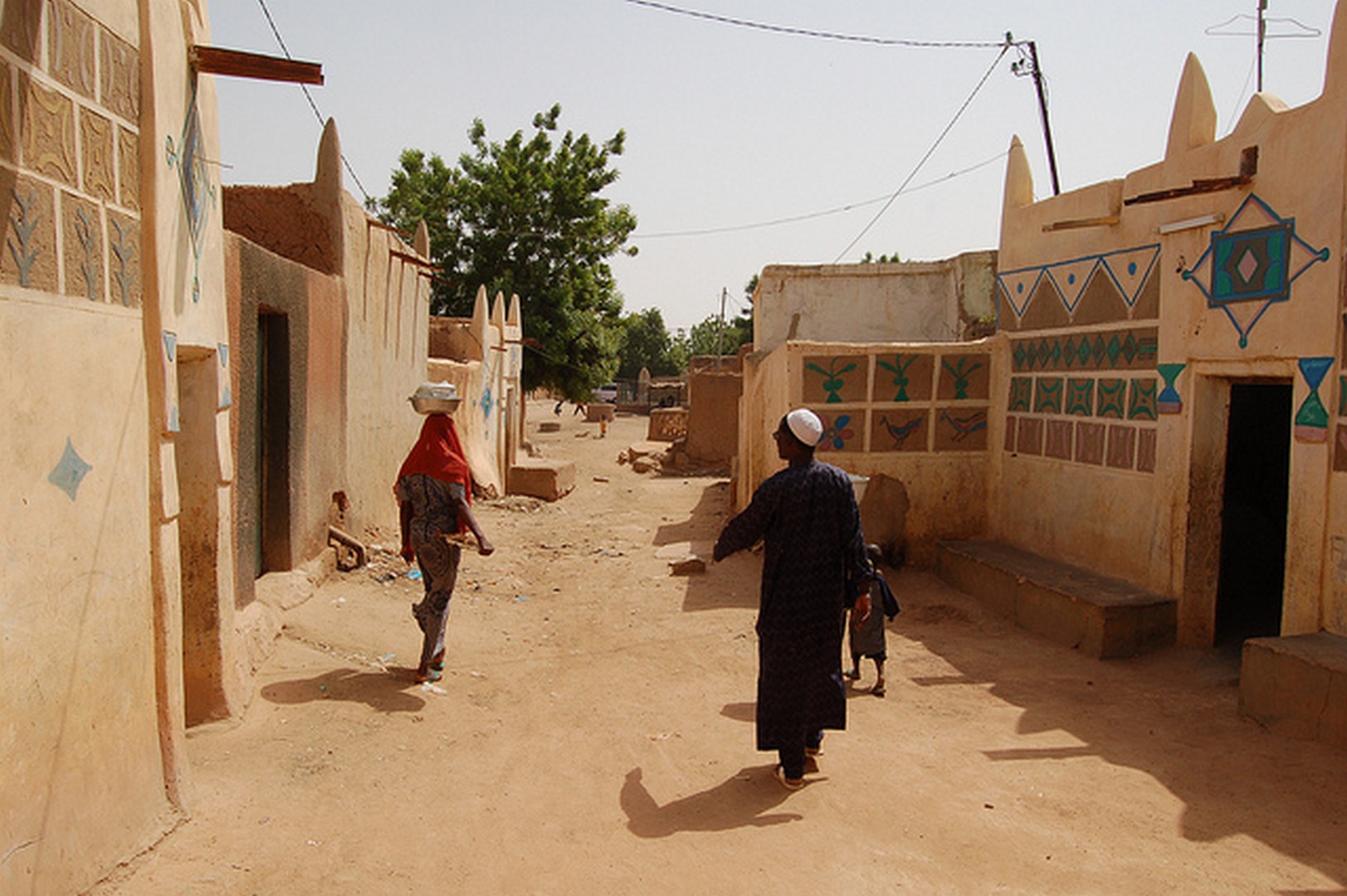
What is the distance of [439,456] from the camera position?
565cm

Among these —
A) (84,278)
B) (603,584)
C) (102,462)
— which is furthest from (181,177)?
(603,584)

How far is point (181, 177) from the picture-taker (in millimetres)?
4172

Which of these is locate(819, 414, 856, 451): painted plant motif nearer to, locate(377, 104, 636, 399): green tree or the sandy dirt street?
the sandy dirt street

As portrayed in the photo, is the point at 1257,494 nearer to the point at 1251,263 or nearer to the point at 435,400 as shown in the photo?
the point at 1251,263

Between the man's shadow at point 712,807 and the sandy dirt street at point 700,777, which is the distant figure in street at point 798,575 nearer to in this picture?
the man's shadow at point 712,807

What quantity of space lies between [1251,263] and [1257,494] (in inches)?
124

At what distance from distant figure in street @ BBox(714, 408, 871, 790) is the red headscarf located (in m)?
1.89

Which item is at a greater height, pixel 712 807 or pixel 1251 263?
pixel 1251 263

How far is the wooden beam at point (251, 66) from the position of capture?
4344 mm

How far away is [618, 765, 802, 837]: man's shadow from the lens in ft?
13.5

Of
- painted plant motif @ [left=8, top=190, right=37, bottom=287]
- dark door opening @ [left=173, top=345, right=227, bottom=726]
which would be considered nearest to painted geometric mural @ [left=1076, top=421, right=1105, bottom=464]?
dark door opening @ [left=173, top=345, right=227, bottom=726]

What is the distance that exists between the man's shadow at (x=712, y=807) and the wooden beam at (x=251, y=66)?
355 cm

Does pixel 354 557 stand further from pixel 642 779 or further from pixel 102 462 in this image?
pixel 102 462

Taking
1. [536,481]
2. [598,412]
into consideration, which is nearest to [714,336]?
[598,412]
